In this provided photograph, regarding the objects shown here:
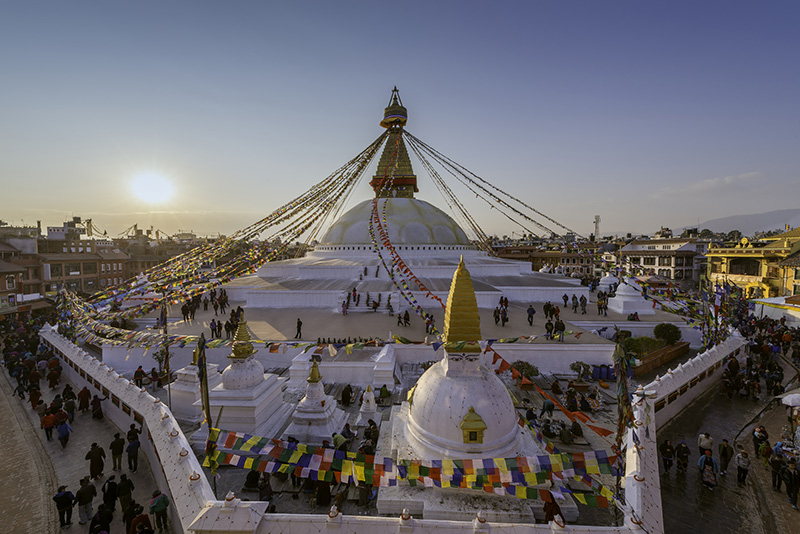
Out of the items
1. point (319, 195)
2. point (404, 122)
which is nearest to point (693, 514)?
point (319, 195)

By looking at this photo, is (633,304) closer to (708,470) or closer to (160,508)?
(708,470)

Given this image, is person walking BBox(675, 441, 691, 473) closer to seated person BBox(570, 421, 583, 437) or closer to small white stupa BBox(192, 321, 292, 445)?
seated person BBox(570, 421, 583, 437)

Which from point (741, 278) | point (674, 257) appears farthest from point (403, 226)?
point (674, 257)

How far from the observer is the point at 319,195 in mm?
13406

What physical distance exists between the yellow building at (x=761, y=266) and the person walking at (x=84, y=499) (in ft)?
97.7

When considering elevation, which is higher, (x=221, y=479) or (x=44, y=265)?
(x=44, y=265)

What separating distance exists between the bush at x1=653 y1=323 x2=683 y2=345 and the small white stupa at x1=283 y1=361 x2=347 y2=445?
10.7 meters

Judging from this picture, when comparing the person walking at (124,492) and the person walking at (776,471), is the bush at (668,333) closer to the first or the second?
the person walking at (776,471)

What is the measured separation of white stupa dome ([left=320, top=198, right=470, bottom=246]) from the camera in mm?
22344

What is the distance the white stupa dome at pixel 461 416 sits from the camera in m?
4.74

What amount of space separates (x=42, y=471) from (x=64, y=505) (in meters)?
2.34

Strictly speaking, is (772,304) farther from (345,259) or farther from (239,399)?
(239,399)

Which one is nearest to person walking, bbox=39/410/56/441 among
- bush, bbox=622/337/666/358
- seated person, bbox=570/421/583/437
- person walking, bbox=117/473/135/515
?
person walking, bbox=117/473/135/515

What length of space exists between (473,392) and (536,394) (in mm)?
4668
